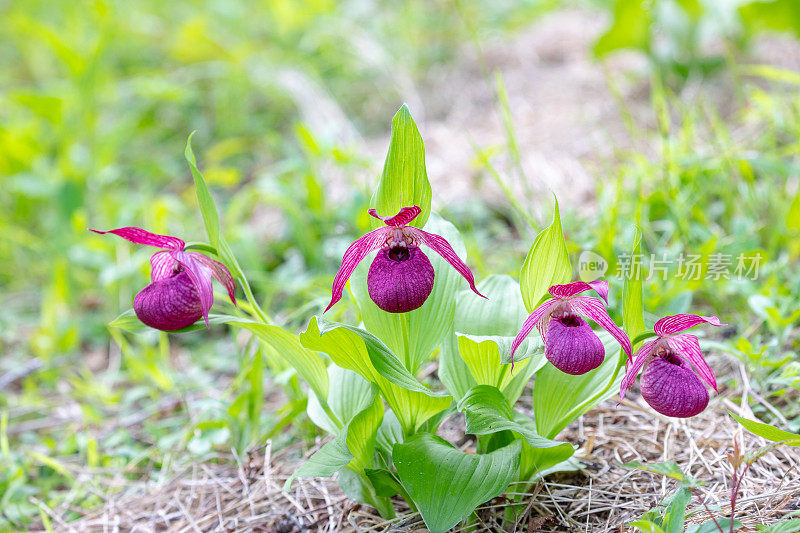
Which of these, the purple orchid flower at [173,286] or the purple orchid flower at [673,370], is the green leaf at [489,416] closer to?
the purple orchid flower at [673,370]

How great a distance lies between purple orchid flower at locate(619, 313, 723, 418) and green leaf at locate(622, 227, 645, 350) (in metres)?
0.04

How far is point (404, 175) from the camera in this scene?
3.34 ft

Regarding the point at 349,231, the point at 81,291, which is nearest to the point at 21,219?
the point at 81,291

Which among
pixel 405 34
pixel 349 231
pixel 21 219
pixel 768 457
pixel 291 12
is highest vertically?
pixel 291 12

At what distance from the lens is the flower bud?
95 cm

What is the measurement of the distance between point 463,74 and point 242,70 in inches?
57.0

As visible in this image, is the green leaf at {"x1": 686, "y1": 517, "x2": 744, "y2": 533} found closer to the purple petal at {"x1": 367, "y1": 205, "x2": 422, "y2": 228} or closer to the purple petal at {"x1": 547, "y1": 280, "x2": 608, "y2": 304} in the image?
the purple petal at {"x1": 547, "y1": 280, "x2": 608, "y2": 304}

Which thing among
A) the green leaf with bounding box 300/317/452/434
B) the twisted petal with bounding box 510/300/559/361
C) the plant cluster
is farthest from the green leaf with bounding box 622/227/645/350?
the green leaf with bounding box 300/317/452/434

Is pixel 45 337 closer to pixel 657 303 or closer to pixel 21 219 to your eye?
pixel 21 219

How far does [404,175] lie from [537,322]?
0.35m

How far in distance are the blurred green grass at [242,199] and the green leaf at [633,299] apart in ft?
1.36

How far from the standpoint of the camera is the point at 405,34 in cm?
393

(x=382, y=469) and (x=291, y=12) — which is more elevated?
(x=291, y=12)

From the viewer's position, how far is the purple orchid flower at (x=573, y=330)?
3.07 ft
